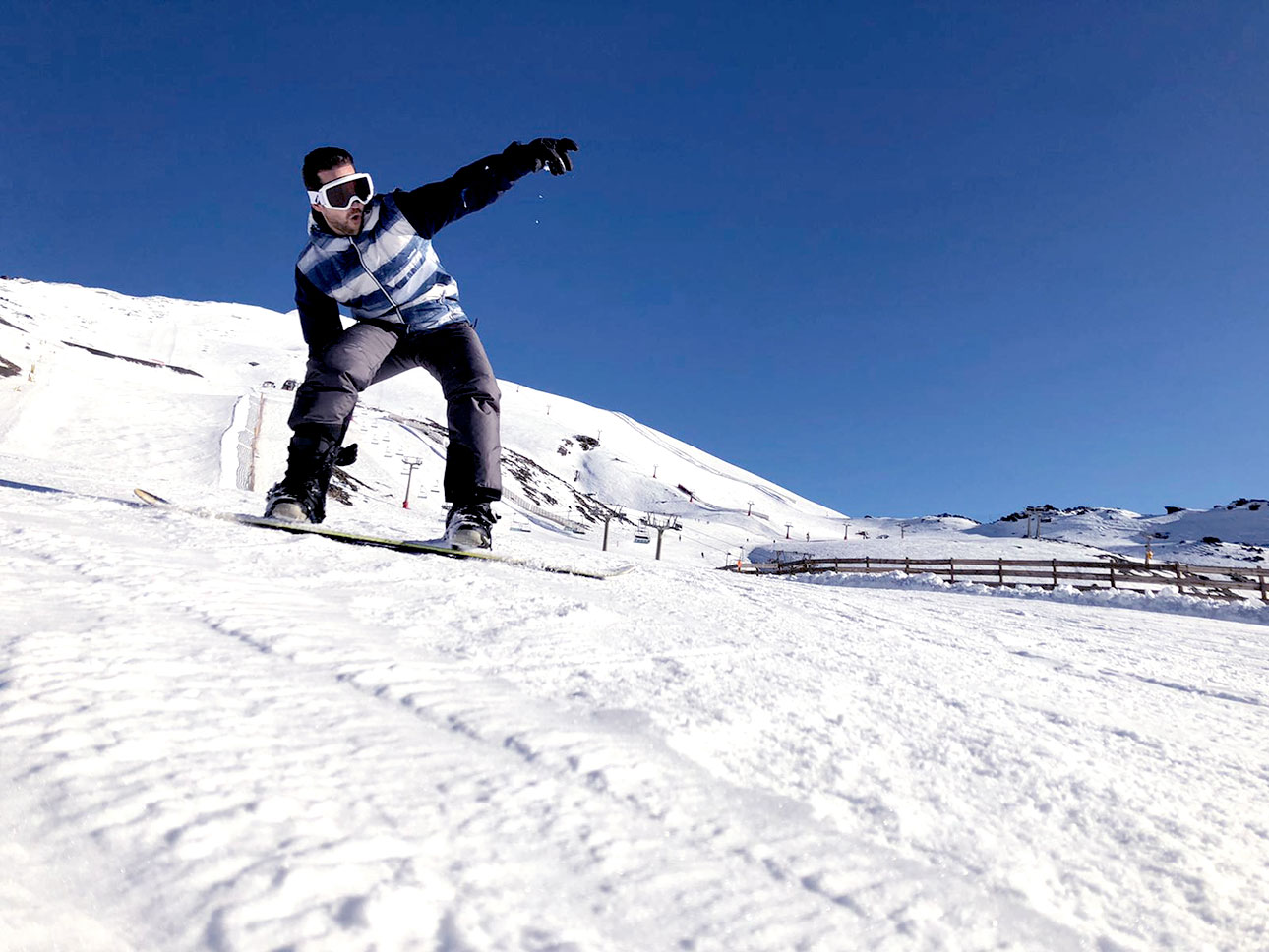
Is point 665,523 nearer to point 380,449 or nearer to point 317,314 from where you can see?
point 380,449

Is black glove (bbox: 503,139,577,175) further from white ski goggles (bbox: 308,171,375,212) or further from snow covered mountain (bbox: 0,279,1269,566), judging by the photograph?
snow covered mountain (bbox: 0,279,1269,566)

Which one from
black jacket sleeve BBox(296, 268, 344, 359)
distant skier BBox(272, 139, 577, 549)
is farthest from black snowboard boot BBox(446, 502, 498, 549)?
black jacket sleeve BBox(296, 268, 344, 359)

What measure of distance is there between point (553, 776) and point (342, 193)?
3.34 metres

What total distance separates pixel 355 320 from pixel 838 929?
A: 3751mm

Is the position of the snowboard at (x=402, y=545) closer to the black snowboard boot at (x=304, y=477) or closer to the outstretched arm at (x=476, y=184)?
the black snowboard boot at (x=304, y=477)

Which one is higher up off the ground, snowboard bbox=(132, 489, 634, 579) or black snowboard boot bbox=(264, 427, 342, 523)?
black snowboard boot bbox=(264, 427, 342, 523)

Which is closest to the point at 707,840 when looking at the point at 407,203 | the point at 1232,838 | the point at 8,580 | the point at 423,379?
the point at 1232,838

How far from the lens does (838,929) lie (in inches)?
25.6

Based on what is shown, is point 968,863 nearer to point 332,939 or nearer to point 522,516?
point 332,939

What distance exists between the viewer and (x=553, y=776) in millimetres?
886

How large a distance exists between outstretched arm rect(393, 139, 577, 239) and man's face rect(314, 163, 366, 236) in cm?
23

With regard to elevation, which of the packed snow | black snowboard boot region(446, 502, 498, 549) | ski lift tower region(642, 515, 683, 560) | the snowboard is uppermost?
ski lift tower region(642, 515, 683, 560)

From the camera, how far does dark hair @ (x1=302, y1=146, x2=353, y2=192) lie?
3320mm

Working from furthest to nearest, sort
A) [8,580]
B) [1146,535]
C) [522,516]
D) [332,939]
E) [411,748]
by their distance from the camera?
1. [1146,535]
2. [522,516]
3. [8,580]
4. [411,748]
5. [332,939]
